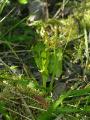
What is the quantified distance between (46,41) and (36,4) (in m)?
0.43

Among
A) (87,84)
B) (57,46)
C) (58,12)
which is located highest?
(58,12)

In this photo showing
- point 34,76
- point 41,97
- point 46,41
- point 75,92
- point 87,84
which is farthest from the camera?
point 46,41

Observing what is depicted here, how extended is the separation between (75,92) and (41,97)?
22 centimetres

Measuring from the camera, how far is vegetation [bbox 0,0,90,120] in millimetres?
1743

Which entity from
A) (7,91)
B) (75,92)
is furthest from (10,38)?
(75,92)

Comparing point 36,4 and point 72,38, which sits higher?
point 36,4

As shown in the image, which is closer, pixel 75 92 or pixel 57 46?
pixel 75 92

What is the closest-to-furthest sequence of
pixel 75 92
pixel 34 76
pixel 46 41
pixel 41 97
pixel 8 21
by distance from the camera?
pixel 75 92
pixel 41 97
pixel 34 76
pixel 46 41
pixel 8 21

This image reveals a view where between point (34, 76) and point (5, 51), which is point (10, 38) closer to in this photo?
point (5, 51)

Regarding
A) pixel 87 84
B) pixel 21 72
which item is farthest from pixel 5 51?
pixel 87 84

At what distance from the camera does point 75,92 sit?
169cm

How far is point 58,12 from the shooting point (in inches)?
101

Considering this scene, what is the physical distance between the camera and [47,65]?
2.05m

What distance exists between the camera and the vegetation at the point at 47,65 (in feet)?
5.72
